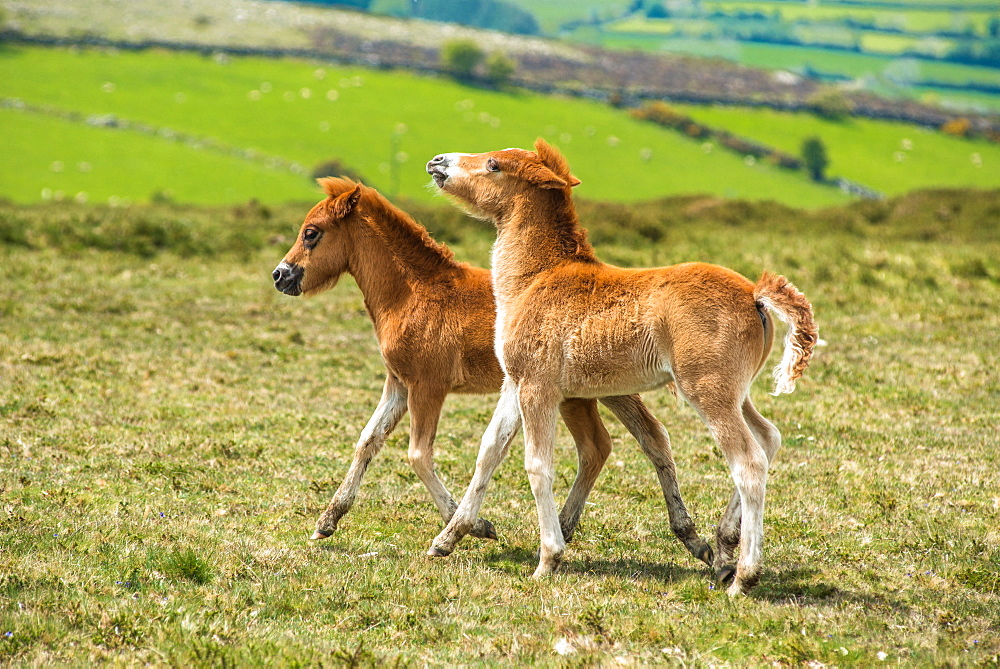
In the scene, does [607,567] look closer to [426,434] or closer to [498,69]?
[426,434]

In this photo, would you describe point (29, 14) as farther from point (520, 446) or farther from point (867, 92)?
point (520, 446)

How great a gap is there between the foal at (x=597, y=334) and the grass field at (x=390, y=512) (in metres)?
0.66

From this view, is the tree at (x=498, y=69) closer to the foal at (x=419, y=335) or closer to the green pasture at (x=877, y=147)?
the green pasture at (x=877, y=147)

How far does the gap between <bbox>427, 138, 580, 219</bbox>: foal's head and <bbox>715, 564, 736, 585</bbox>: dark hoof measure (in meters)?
3.17

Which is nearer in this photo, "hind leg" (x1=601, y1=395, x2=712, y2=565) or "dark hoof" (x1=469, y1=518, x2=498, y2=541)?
"hind leg" (x1=601, y1=395, x2=712, y2=565)

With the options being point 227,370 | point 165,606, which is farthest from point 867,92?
point 165,606

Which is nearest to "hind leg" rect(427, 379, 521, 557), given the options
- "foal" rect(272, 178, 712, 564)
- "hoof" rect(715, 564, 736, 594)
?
"foal" rect(272, 178, 712, 564)

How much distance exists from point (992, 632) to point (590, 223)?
2471 cm

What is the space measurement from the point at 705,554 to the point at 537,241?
9.41 feet

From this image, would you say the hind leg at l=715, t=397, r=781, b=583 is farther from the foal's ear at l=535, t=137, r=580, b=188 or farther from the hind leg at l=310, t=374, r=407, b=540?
the hind leg at l=310, t=374, r=407, b=540

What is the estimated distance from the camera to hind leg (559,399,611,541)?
8.41 metres

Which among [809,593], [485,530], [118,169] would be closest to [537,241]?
[485,530]

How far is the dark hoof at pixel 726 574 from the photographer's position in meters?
7.34

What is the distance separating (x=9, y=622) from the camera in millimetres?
5785
